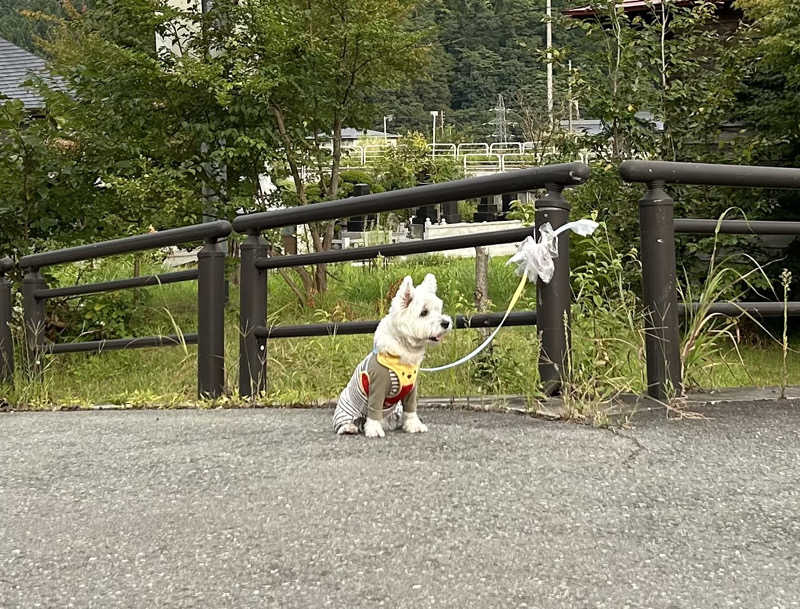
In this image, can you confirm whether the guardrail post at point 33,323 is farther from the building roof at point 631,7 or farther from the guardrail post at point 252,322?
the building roof at point 631,7

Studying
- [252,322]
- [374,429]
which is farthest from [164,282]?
[374,429]

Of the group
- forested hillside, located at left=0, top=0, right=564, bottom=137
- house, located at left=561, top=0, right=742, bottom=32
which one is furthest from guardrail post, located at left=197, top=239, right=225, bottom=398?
forested hillside, located at left=0, top=0, right=564, bottom=137

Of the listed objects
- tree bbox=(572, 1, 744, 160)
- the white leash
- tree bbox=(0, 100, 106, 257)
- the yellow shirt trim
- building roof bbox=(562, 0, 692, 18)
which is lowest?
the yellow shirt trim

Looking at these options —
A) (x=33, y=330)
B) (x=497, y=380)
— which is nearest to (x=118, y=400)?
(x=33, y=330)

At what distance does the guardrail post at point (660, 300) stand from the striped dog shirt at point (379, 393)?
118cm

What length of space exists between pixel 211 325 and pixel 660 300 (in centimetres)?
273

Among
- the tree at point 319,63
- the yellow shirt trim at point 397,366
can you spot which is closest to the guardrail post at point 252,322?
the yellow shirt trim at point 397,366

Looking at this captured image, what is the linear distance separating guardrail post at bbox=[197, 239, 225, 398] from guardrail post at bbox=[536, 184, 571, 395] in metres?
2.21

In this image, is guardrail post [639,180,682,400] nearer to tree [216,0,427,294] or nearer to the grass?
the grass

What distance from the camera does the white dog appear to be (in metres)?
3.99

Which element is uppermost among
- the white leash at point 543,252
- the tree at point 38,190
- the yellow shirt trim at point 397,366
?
the tree at point 38,190

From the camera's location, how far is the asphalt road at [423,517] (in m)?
2.65

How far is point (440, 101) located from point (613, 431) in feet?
223

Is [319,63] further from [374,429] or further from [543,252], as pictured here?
[374,429]
